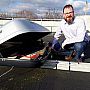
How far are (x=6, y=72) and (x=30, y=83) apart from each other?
1.07m

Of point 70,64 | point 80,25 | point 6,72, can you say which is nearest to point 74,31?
point 80,25

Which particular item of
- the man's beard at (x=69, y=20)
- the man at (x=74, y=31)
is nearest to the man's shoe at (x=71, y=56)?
the man at (x=74, y=31)

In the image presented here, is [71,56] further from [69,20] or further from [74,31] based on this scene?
[69,20]

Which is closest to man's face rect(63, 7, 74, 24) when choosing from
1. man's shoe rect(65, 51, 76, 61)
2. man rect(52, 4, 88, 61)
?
man rect(52, 4, 88, 61)

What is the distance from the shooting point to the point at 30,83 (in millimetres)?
5707

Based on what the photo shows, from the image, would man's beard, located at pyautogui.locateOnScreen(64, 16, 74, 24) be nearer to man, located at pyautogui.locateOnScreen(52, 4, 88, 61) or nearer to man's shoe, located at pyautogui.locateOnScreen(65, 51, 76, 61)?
man, located at pyautogui.locateOnScreen(52, 4, 88, 61)

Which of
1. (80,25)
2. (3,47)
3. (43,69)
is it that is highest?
(80,25)

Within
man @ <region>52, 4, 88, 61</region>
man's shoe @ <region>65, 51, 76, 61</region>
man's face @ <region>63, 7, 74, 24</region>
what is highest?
man's face @ <region>63, 7, 74, 24</region>

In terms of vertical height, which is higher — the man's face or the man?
the man's face

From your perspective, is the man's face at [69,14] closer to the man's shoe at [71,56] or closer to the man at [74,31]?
the man at [74,31]

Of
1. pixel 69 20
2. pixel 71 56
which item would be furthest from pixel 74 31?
pixel 71 56

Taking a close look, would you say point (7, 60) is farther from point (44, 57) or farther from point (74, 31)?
point (74, 31)

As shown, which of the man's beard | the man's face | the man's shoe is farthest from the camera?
the man's shoe

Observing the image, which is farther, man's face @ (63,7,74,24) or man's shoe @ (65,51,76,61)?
man's shoe @ (65,51,76,61)
